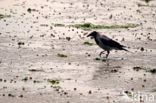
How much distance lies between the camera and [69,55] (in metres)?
22.9

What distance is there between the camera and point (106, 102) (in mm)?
16703

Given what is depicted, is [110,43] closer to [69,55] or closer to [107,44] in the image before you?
[107,44]

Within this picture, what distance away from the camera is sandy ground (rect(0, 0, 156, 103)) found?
17656 millimetres

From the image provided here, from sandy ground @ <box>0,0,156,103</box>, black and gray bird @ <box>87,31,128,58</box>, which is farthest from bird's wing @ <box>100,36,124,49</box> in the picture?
sandy ground @ <box>0,0,156,103</box>

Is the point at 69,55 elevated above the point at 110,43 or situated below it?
below

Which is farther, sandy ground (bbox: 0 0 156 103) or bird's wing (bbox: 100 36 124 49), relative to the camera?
bird's wing (bbox: 100 36 124 49)

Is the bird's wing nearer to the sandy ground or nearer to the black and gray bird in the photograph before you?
the black and gray bird

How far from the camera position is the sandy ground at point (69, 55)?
57.9ft

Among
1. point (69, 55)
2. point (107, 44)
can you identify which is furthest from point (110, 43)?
point (69, 55)

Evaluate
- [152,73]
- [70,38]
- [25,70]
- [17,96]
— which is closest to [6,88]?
[17,96]

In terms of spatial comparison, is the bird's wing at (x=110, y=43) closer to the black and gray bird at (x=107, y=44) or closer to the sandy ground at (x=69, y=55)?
the black and gray bird at (x=107, y=44)

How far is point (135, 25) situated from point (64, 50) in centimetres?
727

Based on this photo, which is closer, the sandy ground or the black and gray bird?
the sandy ground

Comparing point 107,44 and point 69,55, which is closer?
point 69,55
